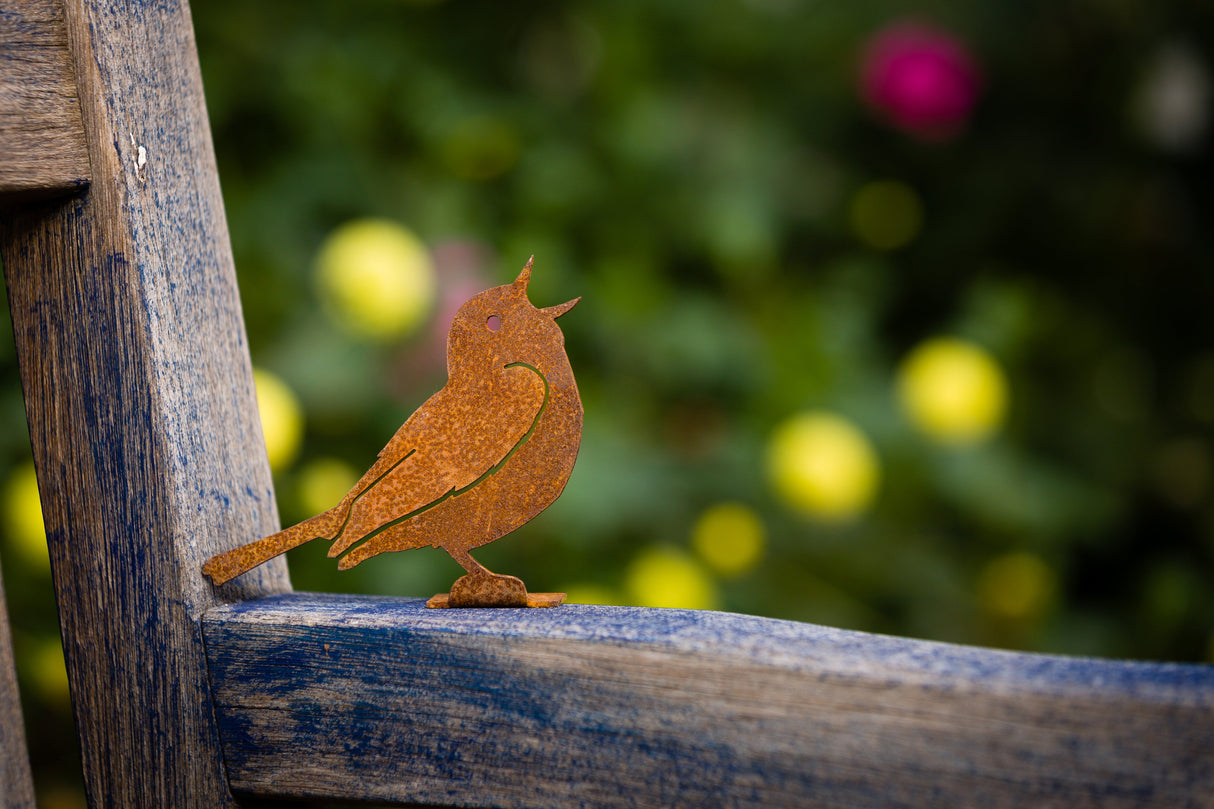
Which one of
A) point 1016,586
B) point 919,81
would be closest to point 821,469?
point 1016,586

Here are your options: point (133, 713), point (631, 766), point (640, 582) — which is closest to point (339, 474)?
point (640, 582)

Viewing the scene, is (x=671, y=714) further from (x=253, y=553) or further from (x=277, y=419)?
(x=277, y=419)

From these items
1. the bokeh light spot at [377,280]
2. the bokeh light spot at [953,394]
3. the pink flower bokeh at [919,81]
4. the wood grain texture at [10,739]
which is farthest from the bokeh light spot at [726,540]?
the wood grain texture at [10,739]

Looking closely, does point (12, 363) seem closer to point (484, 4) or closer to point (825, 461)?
point (484, 4)

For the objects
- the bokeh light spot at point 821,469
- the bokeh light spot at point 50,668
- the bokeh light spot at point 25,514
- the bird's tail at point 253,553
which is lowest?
the bokeh light spot at point 50,668

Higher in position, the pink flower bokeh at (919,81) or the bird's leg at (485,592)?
the pink flower bokeh at (919,81)

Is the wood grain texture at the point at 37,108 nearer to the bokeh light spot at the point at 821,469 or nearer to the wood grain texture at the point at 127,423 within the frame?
the wood grain texture at the point at 127,423
